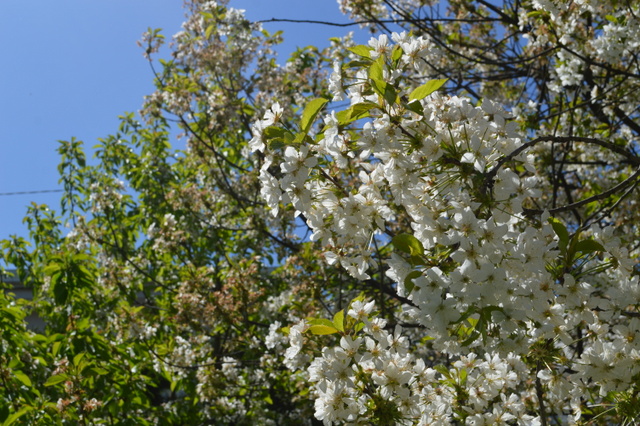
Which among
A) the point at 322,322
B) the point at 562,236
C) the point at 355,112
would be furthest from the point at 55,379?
the point at 562,236

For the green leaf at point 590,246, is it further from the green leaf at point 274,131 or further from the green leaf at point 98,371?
the green leaf at point 98,371

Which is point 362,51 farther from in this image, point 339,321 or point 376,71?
point 339,321

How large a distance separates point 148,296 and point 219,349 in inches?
57.7

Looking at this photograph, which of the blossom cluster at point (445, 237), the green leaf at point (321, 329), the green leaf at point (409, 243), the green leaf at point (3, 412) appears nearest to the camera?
the blossom cluster at point (445, 237)

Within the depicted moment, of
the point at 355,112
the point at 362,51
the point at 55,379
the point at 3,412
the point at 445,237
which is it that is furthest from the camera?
the point at 55,379

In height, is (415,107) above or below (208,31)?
below

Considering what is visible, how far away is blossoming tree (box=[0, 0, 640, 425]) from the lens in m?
1.89

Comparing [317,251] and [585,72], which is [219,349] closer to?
[317,251]

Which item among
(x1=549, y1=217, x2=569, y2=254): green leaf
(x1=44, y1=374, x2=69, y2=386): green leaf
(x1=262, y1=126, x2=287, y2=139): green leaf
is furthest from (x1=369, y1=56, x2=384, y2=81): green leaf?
(x1=44, y1=374, x2=69, y2=386): green leaf

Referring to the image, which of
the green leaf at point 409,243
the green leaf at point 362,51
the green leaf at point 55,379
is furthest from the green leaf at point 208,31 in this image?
the green leaf at point 409,243

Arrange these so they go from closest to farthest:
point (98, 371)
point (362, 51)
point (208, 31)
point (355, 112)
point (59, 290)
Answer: point (355, 112)
point (362, 51)
point (98, 371)
point (59, 290)
point (208, 31)

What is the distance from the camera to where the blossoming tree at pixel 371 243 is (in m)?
1.89

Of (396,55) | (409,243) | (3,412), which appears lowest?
(409,243)

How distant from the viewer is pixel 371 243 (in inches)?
102
